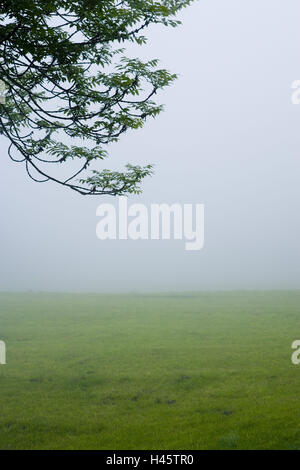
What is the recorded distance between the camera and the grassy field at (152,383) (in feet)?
32.0

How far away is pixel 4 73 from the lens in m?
9.74

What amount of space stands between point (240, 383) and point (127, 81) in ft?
31.6

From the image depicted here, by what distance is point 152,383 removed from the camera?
14547 mm

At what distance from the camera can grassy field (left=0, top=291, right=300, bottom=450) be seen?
384 inches

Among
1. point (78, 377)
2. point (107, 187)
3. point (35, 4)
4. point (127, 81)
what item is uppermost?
point (35, 4)

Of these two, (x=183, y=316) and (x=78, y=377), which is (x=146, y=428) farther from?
(x=183, y=316)

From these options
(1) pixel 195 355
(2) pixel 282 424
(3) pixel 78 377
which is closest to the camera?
(2) pixel 282 424
